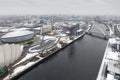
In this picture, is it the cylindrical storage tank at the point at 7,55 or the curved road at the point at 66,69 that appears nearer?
the curved road at the point at 66,69

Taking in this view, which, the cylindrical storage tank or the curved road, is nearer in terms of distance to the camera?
the curved road

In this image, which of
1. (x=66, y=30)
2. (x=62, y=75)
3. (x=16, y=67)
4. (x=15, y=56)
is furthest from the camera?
(x=66, y=30)

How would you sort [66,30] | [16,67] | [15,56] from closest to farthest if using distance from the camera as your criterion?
1. [16,67]
2. [15,56]
3. [66,30]

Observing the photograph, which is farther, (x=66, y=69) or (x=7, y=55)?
(x=66, y=69)

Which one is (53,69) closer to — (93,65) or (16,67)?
(16,67)

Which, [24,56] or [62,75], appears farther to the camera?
[24,56]

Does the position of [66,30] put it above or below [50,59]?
above

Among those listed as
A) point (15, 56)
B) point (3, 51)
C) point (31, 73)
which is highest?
point (3, 51)

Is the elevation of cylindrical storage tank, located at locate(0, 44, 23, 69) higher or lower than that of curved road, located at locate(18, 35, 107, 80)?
higher

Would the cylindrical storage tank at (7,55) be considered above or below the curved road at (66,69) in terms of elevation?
above

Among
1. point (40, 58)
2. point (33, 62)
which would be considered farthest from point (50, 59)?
point (33, 62)

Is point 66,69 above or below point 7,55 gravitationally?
below
